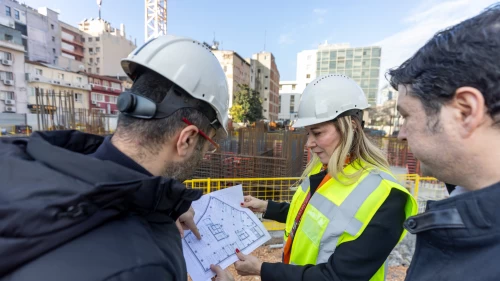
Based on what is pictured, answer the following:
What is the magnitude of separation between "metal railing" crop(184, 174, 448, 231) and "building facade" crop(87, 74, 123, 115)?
4148 cm

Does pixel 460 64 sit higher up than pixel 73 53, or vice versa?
pixel 73 53

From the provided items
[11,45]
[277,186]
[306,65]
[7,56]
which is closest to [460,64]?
[277,186]

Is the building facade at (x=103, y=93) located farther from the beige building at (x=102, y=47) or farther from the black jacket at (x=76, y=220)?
the black jacket at (x=76, y=220)

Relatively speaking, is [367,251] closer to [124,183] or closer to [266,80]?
[124,183]

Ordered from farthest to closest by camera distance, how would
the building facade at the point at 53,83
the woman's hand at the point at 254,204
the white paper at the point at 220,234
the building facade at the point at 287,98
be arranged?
the building facade at the point at 287,98 → the building facade at the point at 53,83 → the woman's hand at the point at 254,204 → the white paper at the point at 220,234

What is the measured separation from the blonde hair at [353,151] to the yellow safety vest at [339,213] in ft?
0.13

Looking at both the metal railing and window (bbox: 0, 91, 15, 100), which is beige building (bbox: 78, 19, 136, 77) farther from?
the metal railing

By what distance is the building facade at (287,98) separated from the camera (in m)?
80.6

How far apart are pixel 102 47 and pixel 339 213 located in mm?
64536

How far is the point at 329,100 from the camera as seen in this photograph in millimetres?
1878

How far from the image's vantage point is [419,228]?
971 millimetres

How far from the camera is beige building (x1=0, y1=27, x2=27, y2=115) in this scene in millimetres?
30688

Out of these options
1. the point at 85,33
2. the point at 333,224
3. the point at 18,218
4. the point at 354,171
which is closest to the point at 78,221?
the point at 18,218

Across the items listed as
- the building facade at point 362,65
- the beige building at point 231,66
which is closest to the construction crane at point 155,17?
the beige building at point 231,66
